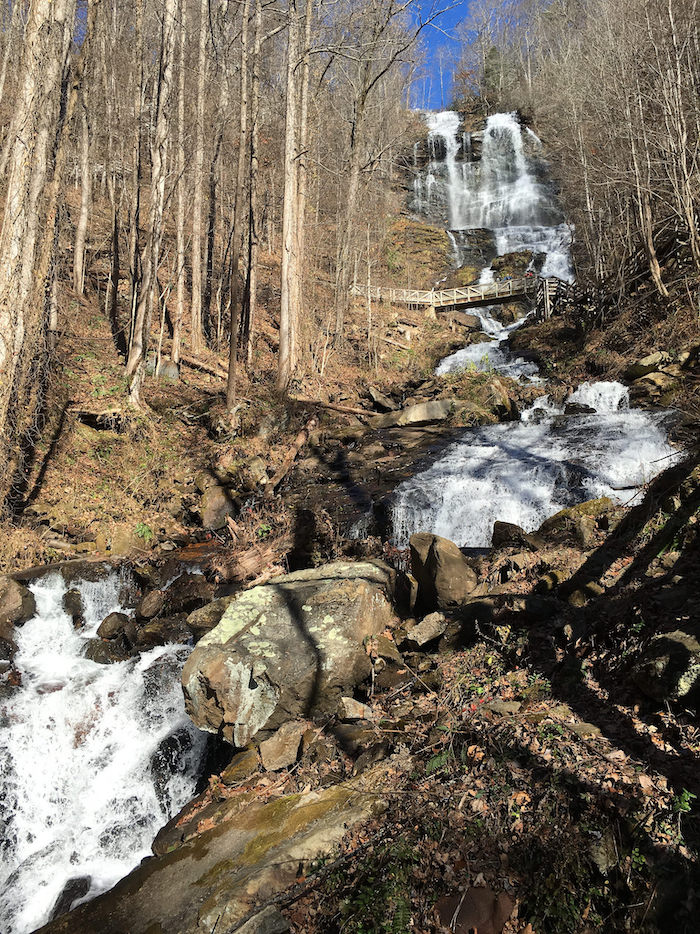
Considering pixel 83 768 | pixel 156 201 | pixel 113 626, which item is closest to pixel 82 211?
pixel 156 201

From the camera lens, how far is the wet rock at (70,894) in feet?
16.4

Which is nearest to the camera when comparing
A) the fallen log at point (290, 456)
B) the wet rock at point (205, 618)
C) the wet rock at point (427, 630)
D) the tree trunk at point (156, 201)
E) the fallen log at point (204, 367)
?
the wet rock at point (427, 630)

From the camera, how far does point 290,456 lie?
41.7 ft

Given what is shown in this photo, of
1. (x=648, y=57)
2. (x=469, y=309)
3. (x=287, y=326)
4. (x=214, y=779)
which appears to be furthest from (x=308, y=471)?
(x=469, y=309)

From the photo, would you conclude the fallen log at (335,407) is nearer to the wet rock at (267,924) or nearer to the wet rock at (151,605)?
the wet rock at (151,605)

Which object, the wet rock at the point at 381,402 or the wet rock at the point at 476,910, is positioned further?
the wet rock at the point at 381,402

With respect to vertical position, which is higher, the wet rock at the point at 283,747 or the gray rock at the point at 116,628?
the gray rock at the point at 116,628

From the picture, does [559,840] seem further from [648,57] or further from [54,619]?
[648,57]

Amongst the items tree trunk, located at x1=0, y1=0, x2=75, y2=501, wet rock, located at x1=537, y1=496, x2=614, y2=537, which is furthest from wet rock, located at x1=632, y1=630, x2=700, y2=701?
tree trunk, located at x1=0, y1=0, x2=75, y2=501

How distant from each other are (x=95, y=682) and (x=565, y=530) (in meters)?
6.50

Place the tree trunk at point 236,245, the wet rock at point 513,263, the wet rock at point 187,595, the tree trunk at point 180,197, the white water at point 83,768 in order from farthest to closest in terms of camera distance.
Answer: the wet rock at point 513,263, the tree trunk at point 180,197, the tree trunk at point 236,245, the wet rock at point 187,595, the white water at point 83,768

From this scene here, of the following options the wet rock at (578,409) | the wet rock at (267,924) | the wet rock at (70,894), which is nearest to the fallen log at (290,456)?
the wet rock at (578,409)

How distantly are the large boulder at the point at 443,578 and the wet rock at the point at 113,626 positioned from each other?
422 centimetres

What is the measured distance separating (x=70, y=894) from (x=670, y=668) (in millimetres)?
5605
